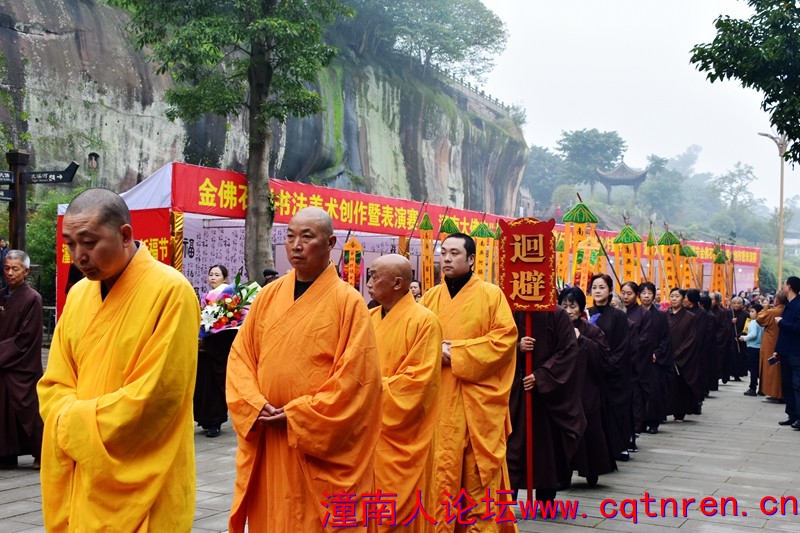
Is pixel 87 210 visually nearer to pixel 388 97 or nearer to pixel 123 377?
pixel 123 377

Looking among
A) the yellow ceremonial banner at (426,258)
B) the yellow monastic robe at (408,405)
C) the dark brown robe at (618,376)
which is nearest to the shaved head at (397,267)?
the yellow monastic robe at (408,405)

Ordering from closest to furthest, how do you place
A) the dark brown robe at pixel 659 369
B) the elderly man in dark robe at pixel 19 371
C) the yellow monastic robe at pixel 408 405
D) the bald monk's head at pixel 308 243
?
1. the bald monk's head at pixel 308 243
2. the yellow monastic robe at pixel 408 405
3. the elderly man in dark robe at pixel 19 371
4. the dark brown robe at pixel 659 369

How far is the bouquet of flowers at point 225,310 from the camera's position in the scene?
27.0 feet

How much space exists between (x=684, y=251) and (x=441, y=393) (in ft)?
48.5

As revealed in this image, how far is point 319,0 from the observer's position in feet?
47.4

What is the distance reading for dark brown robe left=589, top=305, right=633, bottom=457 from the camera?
23.8ft

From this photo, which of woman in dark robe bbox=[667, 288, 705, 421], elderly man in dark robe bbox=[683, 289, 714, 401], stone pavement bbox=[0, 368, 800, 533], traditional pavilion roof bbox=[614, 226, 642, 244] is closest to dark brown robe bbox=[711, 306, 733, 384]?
elderly man in dark robe bbox=[683, 289, 714, 401]

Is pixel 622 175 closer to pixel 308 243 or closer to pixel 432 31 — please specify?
pixel 432 31

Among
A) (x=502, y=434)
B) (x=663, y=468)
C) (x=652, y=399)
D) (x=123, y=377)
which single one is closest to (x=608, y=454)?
(x=663, y=468)

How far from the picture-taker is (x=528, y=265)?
5605 millimetres

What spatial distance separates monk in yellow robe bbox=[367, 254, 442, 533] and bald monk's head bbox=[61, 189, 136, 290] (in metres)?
1.71

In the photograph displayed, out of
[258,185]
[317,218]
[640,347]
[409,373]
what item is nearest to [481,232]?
[258,185]

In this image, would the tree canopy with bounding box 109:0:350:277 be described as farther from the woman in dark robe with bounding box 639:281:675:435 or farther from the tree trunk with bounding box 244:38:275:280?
the woman in dark robe with bounding box 639:281:675:435

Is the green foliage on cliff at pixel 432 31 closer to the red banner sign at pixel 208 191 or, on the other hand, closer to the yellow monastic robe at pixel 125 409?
the red banner sign at pixel 208 191
